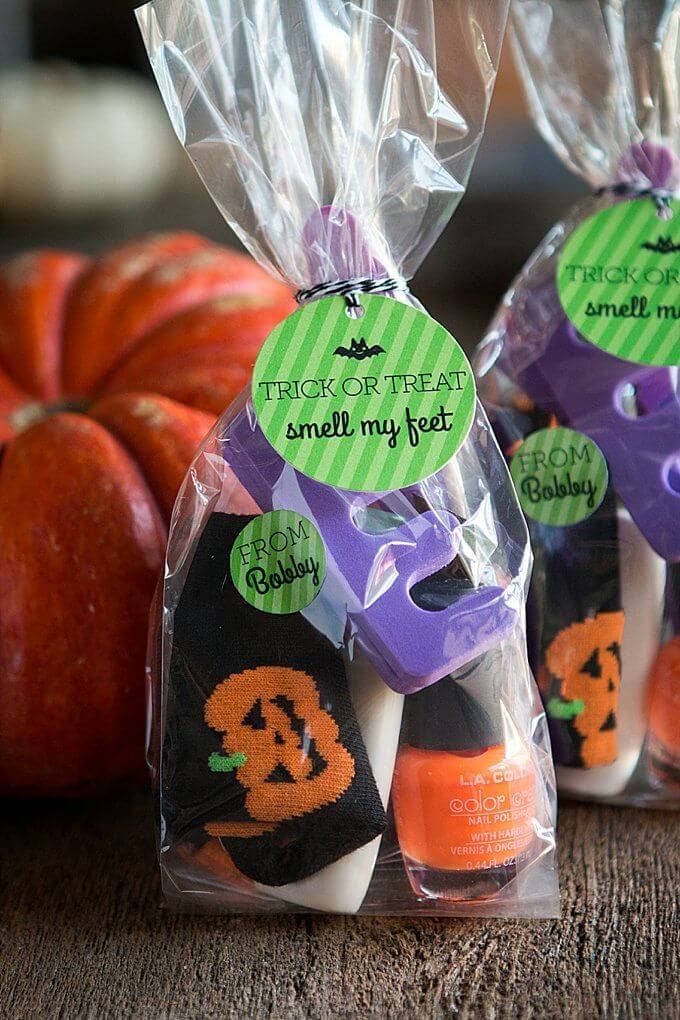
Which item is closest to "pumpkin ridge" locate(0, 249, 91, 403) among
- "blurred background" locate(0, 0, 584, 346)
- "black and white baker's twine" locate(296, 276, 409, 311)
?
"black and white baker's twine" locate(296, 276, 409, 311)

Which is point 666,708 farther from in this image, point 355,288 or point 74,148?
point 74,148

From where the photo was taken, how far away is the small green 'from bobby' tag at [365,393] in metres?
0.58

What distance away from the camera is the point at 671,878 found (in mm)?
618

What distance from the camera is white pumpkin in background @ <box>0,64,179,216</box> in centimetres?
201

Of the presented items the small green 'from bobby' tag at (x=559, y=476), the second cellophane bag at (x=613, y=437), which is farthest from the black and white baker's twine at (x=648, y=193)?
the small green 'from bobby' tag at (x=559, y=476)

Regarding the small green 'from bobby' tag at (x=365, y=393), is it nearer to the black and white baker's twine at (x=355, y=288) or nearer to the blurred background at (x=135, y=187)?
the black and white baker's twine at (x=355, y=288)

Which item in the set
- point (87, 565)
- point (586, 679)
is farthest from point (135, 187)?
point (586, 679)

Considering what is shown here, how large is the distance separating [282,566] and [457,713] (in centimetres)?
11

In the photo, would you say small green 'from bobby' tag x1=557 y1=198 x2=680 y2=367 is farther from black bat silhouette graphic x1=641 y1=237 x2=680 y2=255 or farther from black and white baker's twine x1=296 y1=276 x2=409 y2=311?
black and white baker's twine x1=296 y1=276 x2=409 y2=311

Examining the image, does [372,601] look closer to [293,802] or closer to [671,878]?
[293,802]

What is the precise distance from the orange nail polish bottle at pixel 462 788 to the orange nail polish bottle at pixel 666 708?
112mm

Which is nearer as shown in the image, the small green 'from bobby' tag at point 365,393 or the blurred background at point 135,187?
the small green 'from bobby' tag at point 365,393

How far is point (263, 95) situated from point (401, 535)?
0.81 ft

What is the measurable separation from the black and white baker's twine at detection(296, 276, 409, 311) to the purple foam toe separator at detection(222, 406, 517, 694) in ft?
0.28
